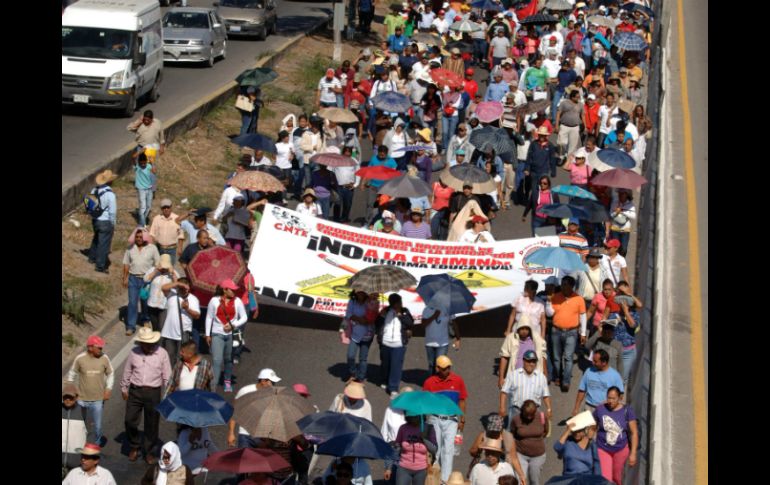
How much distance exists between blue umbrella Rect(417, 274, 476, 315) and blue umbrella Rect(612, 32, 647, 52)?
21277 millimetres

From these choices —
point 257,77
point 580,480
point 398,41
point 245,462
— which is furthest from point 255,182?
point 398,41

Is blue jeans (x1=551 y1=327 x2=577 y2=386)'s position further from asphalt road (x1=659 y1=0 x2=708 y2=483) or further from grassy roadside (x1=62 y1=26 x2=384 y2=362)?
grassy roadside (x1=62 y1=26 x2=384 y2=362)

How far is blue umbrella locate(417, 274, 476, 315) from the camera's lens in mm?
18625

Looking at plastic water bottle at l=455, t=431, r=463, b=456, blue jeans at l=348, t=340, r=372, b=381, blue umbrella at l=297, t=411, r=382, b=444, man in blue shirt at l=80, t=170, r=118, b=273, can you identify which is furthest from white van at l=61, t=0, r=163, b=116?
blue umbrella at l=297, t=411, r=382, b=444

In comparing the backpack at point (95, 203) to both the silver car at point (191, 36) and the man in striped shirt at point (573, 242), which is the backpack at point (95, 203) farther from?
the silver car at point (191, 36)

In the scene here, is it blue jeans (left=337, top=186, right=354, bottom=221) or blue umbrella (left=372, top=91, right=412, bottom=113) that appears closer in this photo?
blue jeans (left=337, top=186, right=354, bottom=221)

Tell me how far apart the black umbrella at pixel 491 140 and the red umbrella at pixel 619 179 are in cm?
222

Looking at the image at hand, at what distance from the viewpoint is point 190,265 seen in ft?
63.1

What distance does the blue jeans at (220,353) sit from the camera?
59.3ft

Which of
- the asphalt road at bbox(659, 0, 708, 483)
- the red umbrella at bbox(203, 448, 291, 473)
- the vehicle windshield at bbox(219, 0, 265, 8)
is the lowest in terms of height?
the asphalt road at bbox(659, 0, 708, 483)

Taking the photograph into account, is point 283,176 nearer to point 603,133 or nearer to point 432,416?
point 603,133

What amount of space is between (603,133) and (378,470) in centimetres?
1540

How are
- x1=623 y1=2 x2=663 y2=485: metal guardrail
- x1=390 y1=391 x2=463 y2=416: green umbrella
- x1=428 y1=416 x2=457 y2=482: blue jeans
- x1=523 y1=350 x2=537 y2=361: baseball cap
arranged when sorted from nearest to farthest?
x1=390 y1=391 x2=463 y2=416: green umbrella < x1=428 y1=416 x2=457 y2=482: blue jeans < x1=523 y1=350 x2=537 y2=361: baseball cap < x1=623 y1=2 x2=663 y2=485: metal guardrail

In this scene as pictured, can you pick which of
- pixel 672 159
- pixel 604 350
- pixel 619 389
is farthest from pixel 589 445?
pixel 672 159
